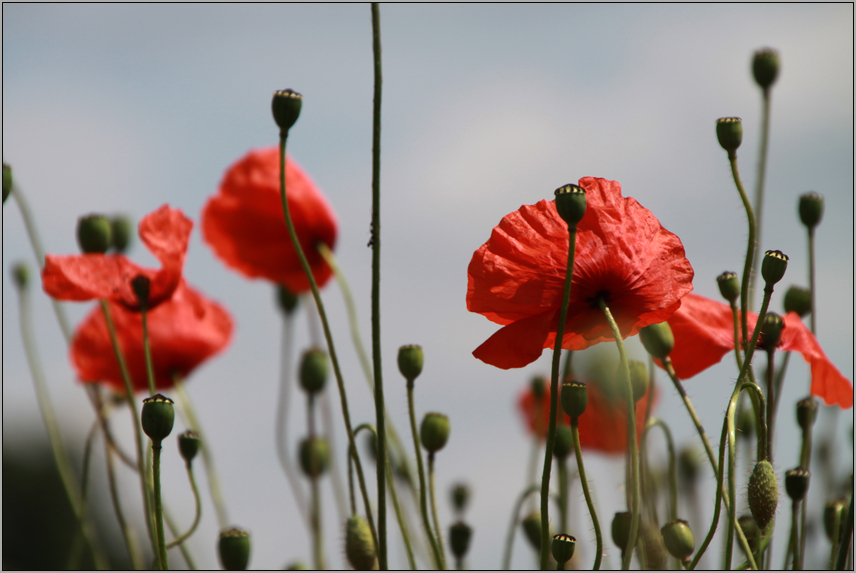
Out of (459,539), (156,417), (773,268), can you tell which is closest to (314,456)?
(459,539)

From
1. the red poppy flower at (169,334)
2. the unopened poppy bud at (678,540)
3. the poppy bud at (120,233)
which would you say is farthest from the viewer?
the red poppy flower at (169,334)

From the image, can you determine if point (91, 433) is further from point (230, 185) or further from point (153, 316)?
point (230, 185)

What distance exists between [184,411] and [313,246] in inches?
15.2

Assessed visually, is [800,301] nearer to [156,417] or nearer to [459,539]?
→ [459,539]

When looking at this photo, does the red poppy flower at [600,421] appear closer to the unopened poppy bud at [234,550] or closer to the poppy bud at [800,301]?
the poppy bud at [800,301]

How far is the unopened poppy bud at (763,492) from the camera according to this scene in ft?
2.27

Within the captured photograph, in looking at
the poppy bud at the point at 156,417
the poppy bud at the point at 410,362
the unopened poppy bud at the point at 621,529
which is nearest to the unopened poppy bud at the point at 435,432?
the poppy bud at the point at 410,362

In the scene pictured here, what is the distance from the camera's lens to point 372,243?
697mm

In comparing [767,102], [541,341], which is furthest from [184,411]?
[767,102]

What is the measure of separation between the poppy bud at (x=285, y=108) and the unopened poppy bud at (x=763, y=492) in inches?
21.5

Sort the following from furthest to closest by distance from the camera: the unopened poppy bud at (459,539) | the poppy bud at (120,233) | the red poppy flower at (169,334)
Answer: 1. the red poppy flower at (169,334)
2. the poppy bud at (120,233)
3. the unopened poppy bud at (459,539)

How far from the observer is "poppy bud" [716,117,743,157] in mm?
798

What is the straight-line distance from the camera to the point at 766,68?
1104 mm

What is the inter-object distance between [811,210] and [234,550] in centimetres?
81
